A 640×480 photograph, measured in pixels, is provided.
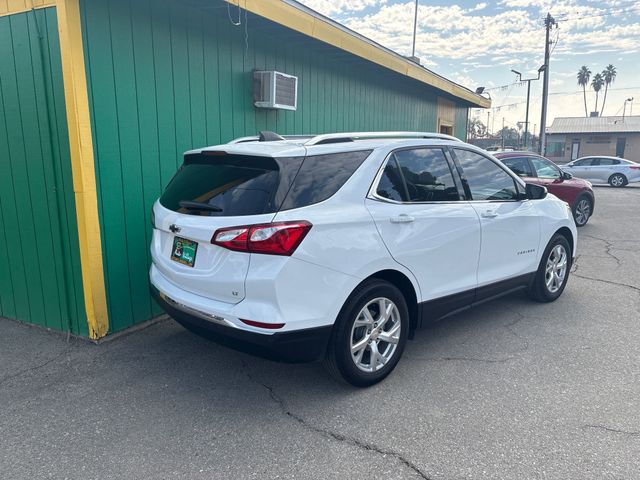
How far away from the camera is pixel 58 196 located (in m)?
4.29

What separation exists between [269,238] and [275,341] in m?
0.61

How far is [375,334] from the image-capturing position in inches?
140

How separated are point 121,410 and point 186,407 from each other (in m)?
0.42

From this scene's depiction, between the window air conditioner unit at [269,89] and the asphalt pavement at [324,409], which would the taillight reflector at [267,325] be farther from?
the window air conditioner unit at [269,89]

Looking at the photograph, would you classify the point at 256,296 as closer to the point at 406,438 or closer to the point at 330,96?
the point at 406,438

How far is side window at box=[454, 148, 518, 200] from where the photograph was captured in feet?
14.5

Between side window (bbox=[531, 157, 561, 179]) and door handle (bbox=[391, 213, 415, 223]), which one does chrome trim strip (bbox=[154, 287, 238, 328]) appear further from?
side window (bbox=[531, 157, 561, 179])

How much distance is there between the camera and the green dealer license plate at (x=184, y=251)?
10.8 feet

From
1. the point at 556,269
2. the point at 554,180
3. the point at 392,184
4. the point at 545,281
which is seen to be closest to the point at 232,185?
the point at 392,184

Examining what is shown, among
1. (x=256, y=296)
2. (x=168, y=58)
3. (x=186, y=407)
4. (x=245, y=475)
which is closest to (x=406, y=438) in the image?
(x=245, y=475)

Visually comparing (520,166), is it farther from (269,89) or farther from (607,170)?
(607,170)

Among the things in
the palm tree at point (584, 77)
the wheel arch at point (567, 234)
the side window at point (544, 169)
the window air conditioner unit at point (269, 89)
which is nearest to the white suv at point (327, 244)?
the wheel arch at point (567, 234)

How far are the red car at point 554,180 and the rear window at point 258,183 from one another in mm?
8126

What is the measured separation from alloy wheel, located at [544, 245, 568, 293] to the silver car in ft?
61.6
